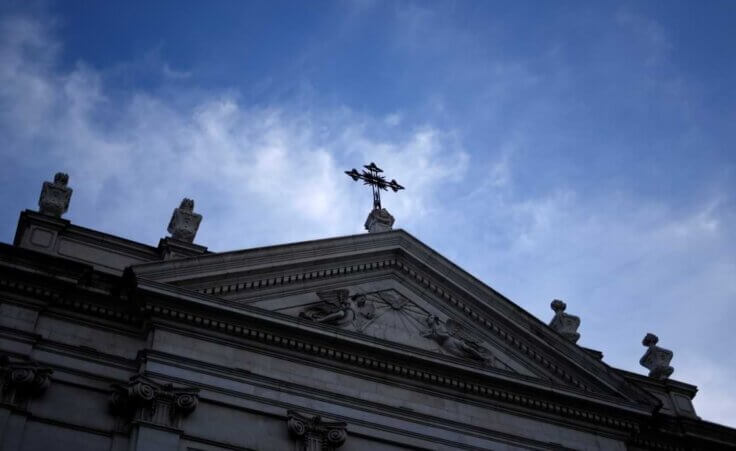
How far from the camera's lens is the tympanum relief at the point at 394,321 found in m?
21.5

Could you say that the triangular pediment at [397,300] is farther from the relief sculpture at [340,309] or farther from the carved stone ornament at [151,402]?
the carved stone ornament at [151,402]

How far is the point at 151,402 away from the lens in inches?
713

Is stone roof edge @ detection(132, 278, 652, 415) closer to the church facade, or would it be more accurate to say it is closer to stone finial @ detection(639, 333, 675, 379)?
the church facade

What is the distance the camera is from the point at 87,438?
17.7 metres

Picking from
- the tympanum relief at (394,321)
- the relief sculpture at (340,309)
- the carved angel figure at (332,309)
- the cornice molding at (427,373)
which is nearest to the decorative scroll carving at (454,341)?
the tympanum relief at (394,321)

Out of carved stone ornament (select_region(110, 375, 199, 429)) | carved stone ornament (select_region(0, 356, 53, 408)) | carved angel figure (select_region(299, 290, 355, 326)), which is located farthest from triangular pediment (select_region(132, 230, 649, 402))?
carved stone ornament (select_region(0, 356, 53, 408))

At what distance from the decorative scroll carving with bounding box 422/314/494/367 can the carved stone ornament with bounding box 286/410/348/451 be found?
3919mm

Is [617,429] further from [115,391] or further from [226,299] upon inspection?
[115,391]

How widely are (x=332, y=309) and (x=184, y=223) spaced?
4130 millimetres

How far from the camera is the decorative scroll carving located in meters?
22.3

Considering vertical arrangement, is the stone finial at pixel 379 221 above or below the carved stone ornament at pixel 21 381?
above

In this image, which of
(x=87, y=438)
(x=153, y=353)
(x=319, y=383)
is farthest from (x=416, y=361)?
(x=87, y=438)

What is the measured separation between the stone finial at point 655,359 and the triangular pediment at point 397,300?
2711 millimetres

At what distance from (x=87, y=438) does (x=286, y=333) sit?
4759 mm
